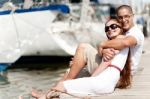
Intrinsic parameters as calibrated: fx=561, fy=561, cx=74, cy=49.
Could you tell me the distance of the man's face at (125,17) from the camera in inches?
289

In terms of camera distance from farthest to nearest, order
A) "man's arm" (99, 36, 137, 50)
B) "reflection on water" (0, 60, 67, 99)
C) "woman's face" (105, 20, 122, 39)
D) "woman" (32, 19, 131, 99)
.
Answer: "reflection on water" (0, 60, 67, 99)
"woman's face" (105, 20, 122, 39)
"man's arm" (99, 36, 137, 50)
"woman" (32, 19, 131, 99)

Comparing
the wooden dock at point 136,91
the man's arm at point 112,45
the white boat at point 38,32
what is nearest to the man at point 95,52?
the man's arm at point 112,45

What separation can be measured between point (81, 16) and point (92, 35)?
95 centimetres

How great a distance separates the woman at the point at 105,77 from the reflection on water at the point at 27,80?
14.8ft

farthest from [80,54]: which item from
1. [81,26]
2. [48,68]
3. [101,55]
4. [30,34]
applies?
[81,26]

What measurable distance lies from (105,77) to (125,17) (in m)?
0.94

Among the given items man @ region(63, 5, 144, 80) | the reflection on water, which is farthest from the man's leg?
the reflection on water

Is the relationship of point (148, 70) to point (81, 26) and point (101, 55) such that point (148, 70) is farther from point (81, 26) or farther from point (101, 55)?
point (81, 26)

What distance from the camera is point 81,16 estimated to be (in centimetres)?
1922

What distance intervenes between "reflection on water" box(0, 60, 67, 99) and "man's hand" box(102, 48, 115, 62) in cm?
454

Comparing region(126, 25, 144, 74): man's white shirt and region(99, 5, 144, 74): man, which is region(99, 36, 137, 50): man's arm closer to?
region(99, 5, 144, 74): man

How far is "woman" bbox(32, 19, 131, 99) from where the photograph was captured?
6891 mm

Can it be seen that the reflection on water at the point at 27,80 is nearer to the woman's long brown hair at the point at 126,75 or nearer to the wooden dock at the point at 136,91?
the wooden dock at the point at 136,91

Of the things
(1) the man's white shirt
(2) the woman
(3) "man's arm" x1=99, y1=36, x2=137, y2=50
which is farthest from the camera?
(1) the man's white shirt
